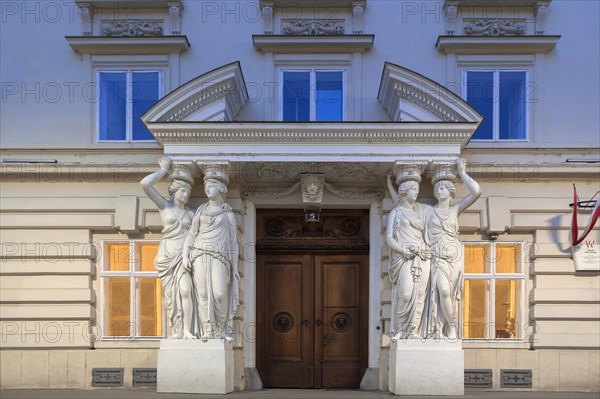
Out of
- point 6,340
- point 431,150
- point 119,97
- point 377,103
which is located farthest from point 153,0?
point 6,340

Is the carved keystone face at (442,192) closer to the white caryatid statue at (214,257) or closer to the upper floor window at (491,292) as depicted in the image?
the upper floor window at (491,292)

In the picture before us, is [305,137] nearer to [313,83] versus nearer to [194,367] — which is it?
[313,83]

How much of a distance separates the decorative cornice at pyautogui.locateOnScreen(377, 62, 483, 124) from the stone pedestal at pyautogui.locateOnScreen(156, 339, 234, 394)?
4.51 m

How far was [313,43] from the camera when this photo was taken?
11.4 meters

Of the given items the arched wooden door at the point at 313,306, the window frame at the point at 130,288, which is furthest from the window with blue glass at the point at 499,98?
the window frame at the point at 130,288

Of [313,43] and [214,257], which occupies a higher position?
[313,43]

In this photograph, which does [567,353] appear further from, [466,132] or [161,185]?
[161,185]

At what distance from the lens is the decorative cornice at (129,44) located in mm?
11375

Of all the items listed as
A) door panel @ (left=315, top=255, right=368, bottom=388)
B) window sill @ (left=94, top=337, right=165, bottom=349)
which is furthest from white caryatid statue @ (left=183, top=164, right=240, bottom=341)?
door panel @ (left=315, top=255, right=368, bottom=388)

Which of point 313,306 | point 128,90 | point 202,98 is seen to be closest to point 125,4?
point 128,90

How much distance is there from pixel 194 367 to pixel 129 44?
539 centimetres

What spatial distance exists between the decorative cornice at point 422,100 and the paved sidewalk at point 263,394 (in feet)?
13.6

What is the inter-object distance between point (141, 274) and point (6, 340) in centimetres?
239

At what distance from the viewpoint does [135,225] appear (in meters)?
11.1
